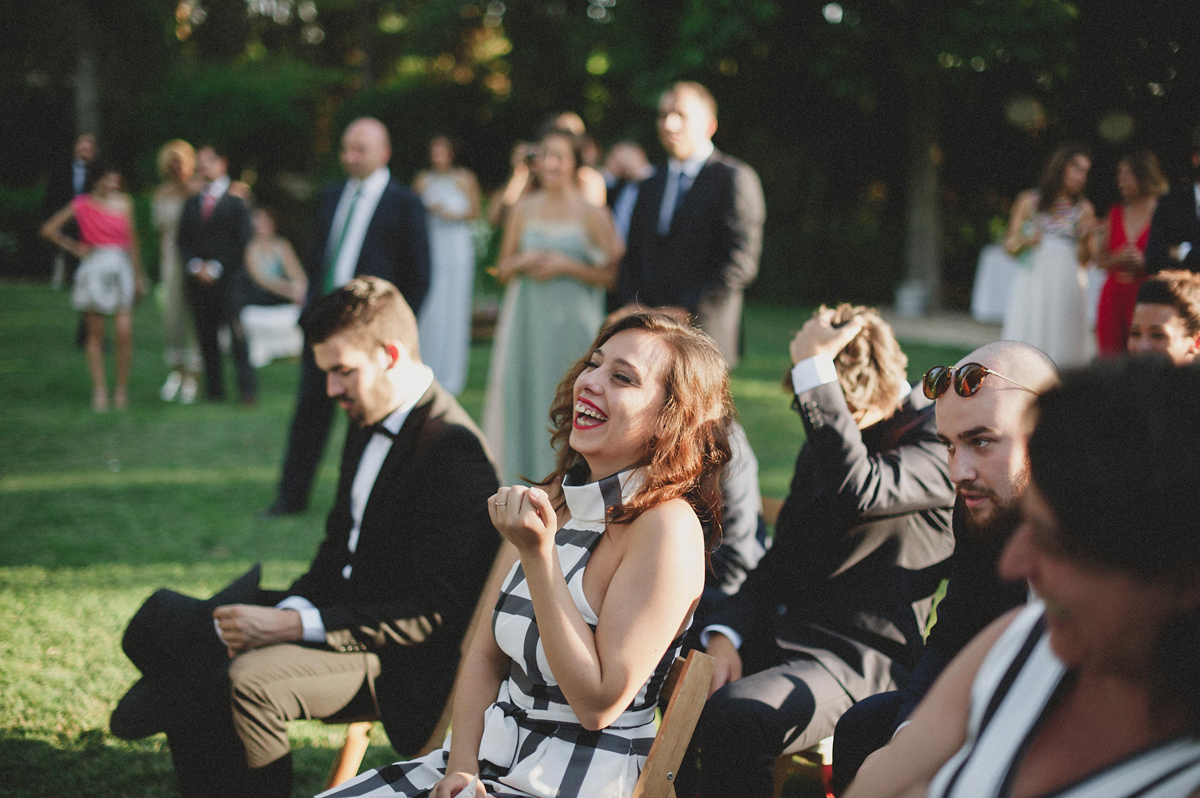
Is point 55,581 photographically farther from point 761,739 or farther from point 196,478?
point 761,739

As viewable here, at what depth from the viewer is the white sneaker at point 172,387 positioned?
30.7 ft

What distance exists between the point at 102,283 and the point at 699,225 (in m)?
6.45

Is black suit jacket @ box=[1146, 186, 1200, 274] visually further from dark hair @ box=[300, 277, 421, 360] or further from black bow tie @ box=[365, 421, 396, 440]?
black bow tie @ box=[365, 421, 396, 440]

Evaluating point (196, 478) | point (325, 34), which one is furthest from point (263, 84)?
point (196, 478)

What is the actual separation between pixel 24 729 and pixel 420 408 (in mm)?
1890

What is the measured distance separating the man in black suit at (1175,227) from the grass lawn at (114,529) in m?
2.48

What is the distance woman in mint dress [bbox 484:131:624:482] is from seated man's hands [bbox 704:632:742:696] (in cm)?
314

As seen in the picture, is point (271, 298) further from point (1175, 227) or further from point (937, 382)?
point (937, 382)

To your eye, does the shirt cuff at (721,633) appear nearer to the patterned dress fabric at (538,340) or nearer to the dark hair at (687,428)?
the dark hair at (687,428)

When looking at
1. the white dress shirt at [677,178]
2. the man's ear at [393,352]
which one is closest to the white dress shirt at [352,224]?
the white dress shirt at [677,178]

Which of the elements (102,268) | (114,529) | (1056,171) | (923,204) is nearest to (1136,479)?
(114,529)

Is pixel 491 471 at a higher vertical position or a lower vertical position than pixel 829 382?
lower

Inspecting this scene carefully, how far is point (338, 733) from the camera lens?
336cm

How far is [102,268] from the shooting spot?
886cm
